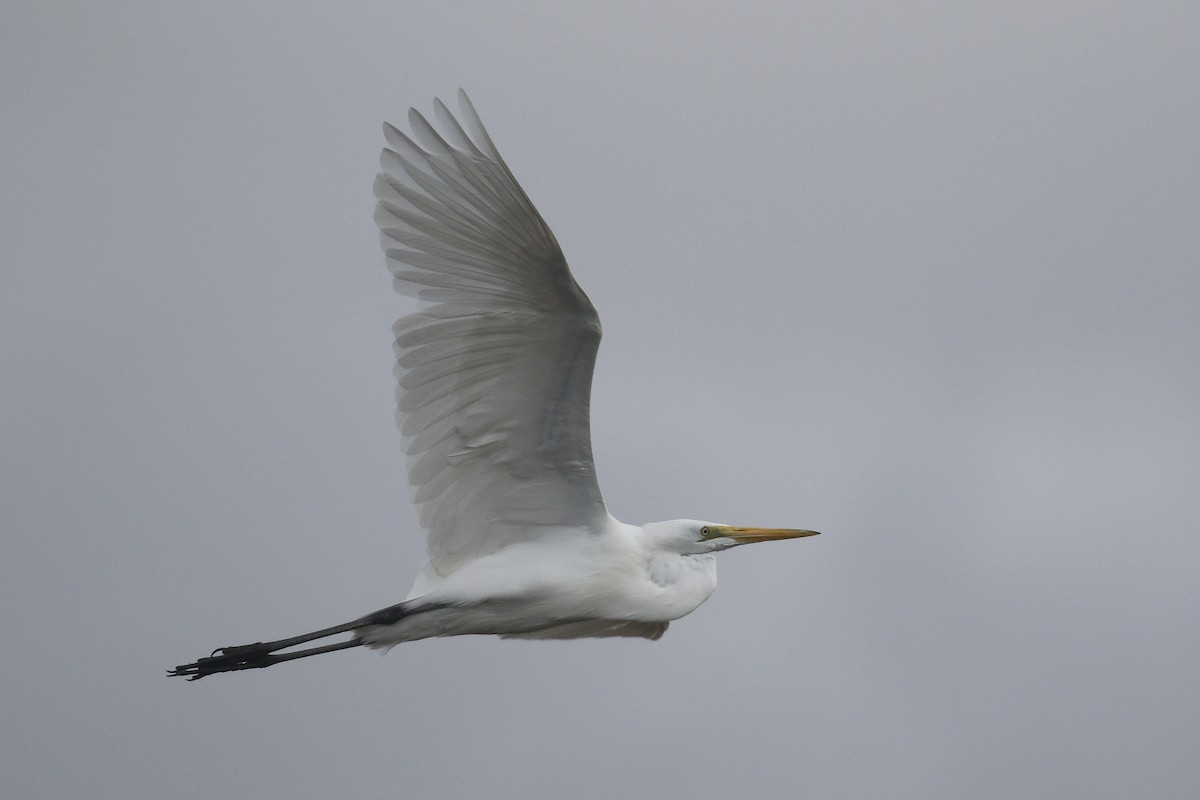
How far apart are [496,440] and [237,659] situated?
2503 mm

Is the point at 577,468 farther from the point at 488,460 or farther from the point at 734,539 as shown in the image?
the point at 734,539

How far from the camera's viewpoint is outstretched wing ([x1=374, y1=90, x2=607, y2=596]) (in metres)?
8.20

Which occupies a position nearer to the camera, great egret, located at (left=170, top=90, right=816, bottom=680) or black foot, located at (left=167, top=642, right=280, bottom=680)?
great egret, located at (left=170, top=90, right=816, bottom=680)

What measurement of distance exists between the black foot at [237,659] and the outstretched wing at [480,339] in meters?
1.21

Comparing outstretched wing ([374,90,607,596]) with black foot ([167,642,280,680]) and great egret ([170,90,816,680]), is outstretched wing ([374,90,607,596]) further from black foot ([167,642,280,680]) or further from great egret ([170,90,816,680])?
black foot ([167,642,280,680])

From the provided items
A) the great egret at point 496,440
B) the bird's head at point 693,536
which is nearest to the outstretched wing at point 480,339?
the great egret at point 496,440

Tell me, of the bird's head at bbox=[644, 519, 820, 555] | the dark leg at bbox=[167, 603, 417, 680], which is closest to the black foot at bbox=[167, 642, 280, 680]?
the dark leg at bbox=[167, 603, 417, 680]

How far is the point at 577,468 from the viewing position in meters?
9.11

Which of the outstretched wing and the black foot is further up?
the outstretched wing

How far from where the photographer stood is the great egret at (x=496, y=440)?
8.27 meters

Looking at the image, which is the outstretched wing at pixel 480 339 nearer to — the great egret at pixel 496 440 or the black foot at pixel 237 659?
the great egret at pixel 496 440

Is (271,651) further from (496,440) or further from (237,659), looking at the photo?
(496,440)

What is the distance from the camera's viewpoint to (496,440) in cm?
899

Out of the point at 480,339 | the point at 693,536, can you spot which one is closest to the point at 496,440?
the point at 480,339
